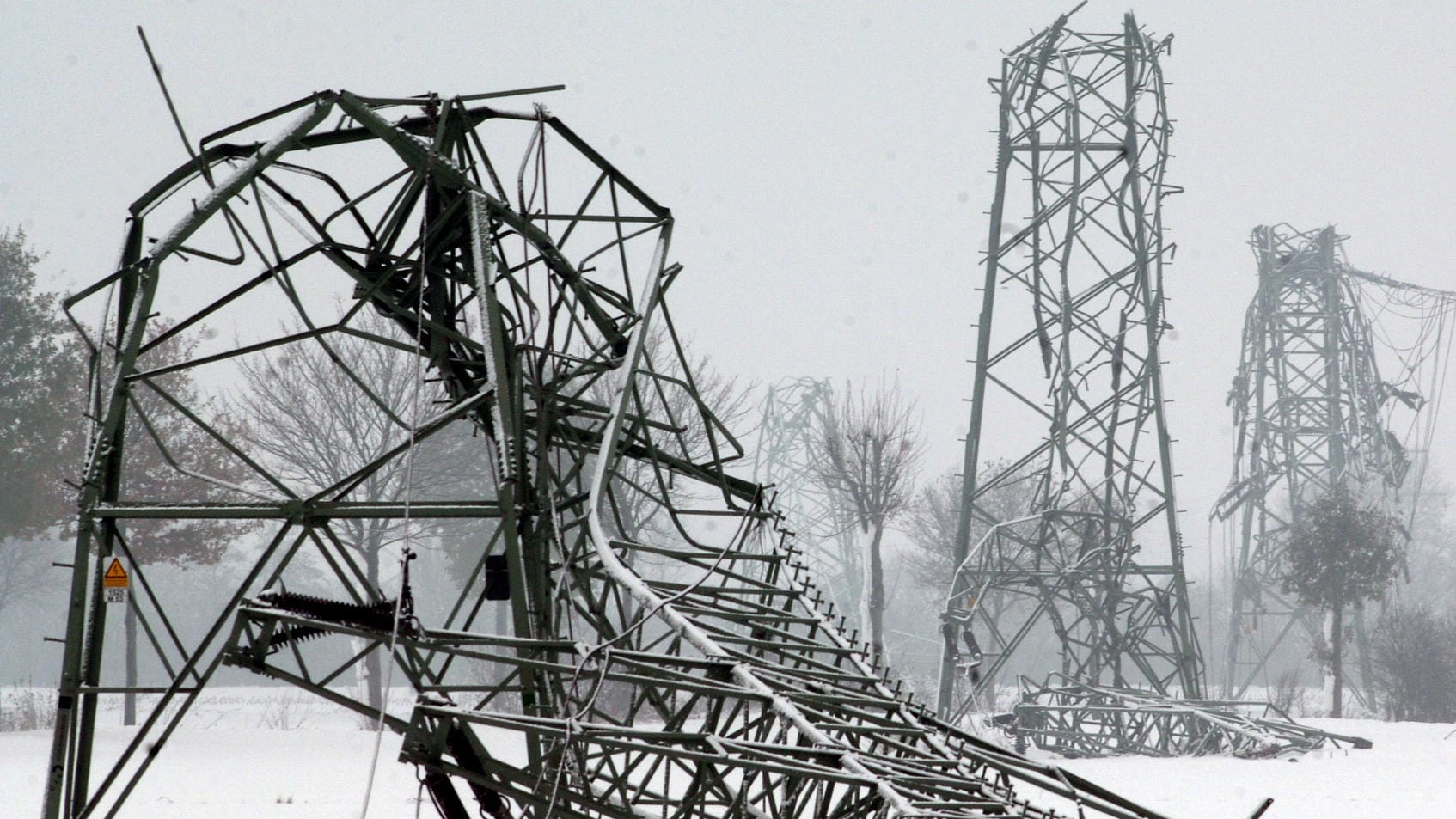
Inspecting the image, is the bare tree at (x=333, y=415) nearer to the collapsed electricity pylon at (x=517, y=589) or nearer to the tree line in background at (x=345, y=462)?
the tree line in background at (x=345, y=462)

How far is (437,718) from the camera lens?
6848 mm

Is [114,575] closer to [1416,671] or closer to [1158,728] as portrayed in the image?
[1158,728]

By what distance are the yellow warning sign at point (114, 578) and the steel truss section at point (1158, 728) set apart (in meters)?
14.9

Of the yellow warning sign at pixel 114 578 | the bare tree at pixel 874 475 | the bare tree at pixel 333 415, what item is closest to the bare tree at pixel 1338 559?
the bare tree at pixel 874 475

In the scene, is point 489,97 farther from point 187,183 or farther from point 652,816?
point 652,816

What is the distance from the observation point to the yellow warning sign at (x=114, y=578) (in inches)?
350

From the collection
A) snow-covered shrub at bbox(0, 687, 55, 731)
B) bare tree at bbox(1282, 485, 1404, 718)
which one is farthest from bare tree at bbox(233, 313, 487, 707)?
bare tree at bbox(1282, 485, 1404, 718)

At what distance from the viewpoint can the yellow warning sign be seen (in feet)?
29.1

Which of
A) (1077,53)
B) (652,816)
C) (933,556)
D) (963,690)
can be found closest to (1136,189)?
(1077,53)

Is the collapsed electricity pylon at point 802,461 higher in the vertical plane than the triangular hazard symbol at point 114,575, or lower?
higher

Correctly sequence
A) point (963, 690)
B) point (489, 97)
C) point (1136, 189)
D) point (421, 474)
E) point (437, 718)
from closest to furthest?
point (437, 718), point (489, 97), point (1136, 189), point (421, 474), point (963, 690)

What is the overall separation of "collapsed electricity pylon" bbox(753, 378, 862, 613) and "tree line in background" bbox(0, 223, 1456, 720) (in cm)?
222

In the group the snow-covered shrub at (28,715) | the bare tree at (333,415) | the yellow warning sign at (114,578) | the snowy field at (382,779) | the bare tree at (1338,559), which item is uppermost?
the bare tree at (333,415)

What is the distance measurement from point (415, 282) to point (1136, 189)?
15927 mm
